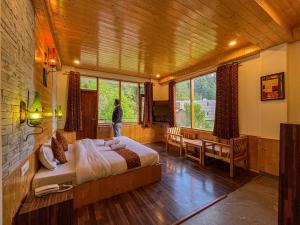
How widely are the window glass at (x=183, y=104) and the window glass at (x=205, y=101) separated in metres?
0.31

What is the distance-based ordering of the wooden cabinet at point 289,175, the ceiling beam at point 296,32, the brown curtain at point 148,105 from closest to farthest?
1. the wooden cabinet at point 289,175
2. the ceiling beam at point 296,32
3. the brown curtain at point 148,105

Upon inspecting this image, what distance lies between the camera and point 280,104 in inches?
114

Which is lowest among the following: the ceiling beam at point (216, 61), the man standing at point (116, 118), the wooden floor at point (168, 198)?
the wooden floor at point (168, 198)

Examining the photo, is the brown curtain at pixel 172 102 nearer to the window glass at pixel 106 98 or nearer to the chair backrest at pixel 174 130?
the chair backrest at pixel 174 130

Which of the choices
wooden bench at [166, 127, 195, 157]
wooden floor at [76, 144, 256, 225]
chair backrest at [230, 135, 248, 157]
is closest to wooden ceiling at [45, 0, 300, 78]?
chair backrest at [230, 135, 248, 157]

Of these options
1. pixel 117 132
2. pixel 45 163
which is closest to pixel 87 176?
pixel 45 163

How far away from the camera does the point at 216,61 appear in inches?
155

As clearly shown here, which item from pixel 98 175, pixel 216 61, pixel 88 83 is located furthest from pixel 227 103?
pixel 88 83

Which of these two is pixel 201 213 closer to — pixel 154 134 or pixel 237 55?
pixel 237 55

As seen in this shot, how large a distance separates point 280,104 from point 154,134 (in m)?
4.40

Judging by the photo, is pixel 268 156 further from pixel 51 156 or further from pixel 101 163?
pixel 51 156

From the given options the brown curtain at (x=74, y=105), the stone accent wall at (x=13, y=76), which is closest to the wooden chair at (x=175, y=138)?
the brown curtain at (x=74, y=105)

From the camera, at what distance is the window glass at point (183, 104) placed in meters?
5.23

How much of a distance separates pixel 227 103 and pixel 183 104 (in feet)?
6.34
